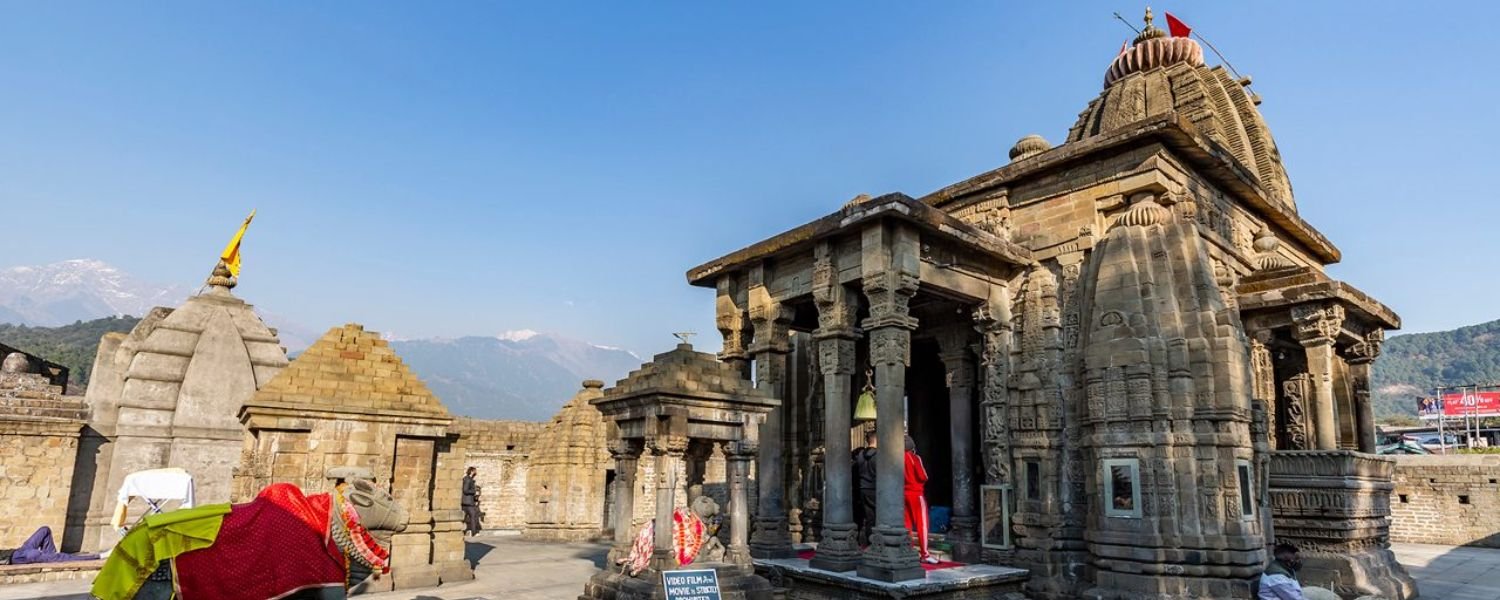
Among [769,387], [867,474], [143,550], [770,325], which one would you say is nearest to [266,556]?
[143,550]

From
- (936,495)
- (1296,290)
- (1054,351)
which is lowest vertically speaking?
(936,495)

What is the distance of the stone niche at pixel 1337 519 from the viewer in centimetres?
1086

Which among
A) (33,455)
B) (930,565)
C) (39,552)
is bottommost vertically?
(39,552)

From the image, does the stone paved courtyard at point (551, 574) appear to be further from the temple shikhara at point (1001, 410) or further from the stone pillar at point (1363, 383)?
the stone pillar at point (1363, 383)

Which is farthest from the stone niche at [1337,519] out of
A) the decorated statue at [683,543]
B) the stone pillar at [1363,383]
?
the decorated statue at [683,543]

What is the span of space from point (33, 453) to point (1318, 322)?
73.1 feet

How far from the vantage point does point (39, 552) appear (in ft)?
40.7

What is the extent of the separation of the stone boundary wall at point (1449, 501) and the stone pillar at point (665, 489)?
70.5ft

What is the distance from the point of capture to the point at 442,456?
1308 cm

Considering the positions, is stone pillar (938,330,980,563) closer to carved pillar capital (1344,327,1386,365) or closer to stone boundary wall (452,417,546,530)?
carved pillar capital (1344,327,1386,365)

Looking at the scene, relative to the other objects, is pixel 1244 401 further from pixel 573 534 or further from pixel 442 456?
pixel 573 534

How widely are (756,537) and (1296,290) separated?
932 cm

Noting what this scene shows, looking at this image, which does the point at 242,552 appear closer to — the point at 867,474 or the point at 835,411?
the point at 835,411

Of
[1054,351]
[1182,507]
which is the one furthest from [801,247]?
[1182,507]
